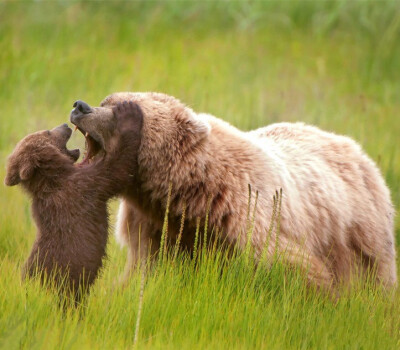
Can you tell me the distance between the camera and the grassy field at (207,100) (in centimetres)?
414

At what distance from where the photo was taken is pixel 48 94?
34.2 feet

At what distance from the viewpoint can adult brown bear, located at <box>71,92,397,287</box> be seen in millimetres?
5117

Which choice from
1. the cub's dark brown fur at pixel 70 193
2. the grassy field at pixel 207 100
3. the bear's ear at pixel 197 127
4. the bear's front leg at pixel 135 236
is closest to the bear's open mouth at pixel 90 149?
the cub's dark brown fur at pixel 70 193

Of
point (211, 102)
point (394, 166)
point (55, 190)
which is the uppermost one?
point (211, 102)

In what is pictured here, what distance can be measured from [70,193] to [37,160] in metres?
0.37

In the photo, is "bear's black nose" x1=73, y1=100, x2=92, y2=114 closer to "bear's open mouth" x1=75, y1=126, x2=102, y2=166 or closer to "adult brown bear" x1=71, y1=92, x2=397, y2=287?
"adult brown bear" x1=71, y1=92, x2=397, y2=287

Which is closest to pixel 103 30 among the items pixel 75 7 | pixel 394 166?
pixel 75 7

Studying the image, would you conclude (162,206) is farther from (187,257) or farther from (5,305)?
(5,305)

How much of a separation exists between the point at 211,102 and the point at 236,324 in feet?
20.3

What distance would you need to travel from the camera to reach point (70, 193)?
4.86 metres

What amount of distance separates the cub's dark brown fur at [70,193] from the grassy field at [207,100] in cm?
22

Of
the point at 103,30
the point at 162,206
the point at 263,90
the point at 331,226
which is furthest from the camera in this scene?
the point at 103,30

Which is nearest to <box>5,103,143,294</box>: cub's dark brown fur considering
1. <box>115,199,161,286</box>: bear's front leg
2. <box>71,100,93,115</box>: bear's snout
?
<box>71,100,93,115</box>: bear's snout

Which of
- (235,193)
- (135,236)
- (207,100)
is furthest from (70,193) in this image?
(207,100)
